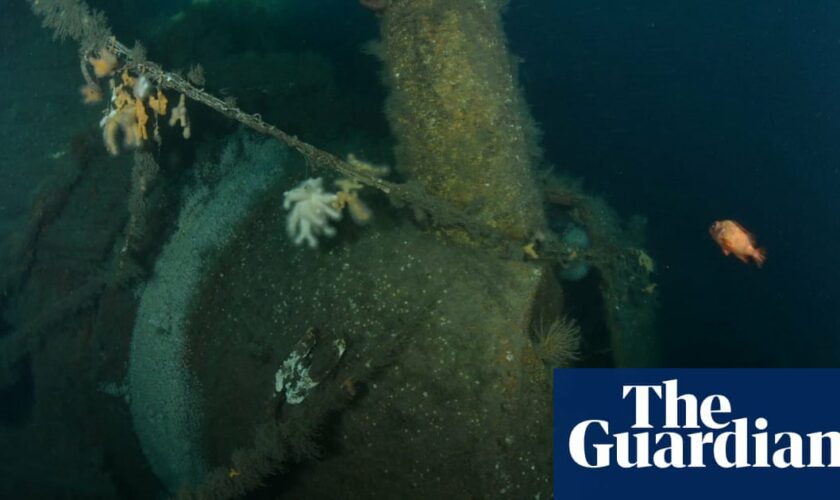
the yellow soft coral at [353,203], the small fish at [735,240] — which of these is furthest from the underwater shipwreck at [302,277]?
the small fish at [735,240]

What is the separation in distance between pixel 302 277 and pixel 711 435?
140 inches

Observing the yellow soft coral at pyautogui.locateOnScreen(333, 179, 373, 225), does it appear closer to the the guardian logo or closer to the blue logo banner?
the blue logo banner

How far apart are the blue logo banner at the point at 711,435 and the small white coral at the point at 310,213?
7.84 ft

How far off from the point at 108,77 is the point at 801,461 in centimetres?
703

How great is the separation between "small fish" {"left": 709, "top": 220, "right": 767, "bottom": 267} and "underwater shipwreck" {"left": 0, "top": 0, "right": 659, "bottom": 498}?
61 centimetres

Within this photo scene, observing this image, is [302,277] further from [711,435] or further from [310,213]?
[711,435]

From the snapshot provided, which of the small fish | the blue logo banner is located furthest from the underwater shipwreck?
the small fish

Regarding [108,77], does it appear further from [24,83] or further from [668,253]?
[668,253]

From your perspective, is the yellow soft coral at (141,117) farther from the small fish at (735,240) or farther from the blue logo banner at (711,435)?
the small fish at (735,240)

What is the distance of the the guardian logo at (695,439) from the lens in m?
4.52

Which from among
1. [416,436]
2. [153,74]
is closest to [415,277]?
[416,436]

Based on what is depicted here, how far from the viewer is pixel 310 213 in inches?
168

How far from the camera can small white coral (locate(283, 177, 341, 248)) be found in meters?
4.27

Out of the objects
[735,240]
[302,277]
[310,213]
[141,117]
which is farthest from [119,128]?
[735,240]
